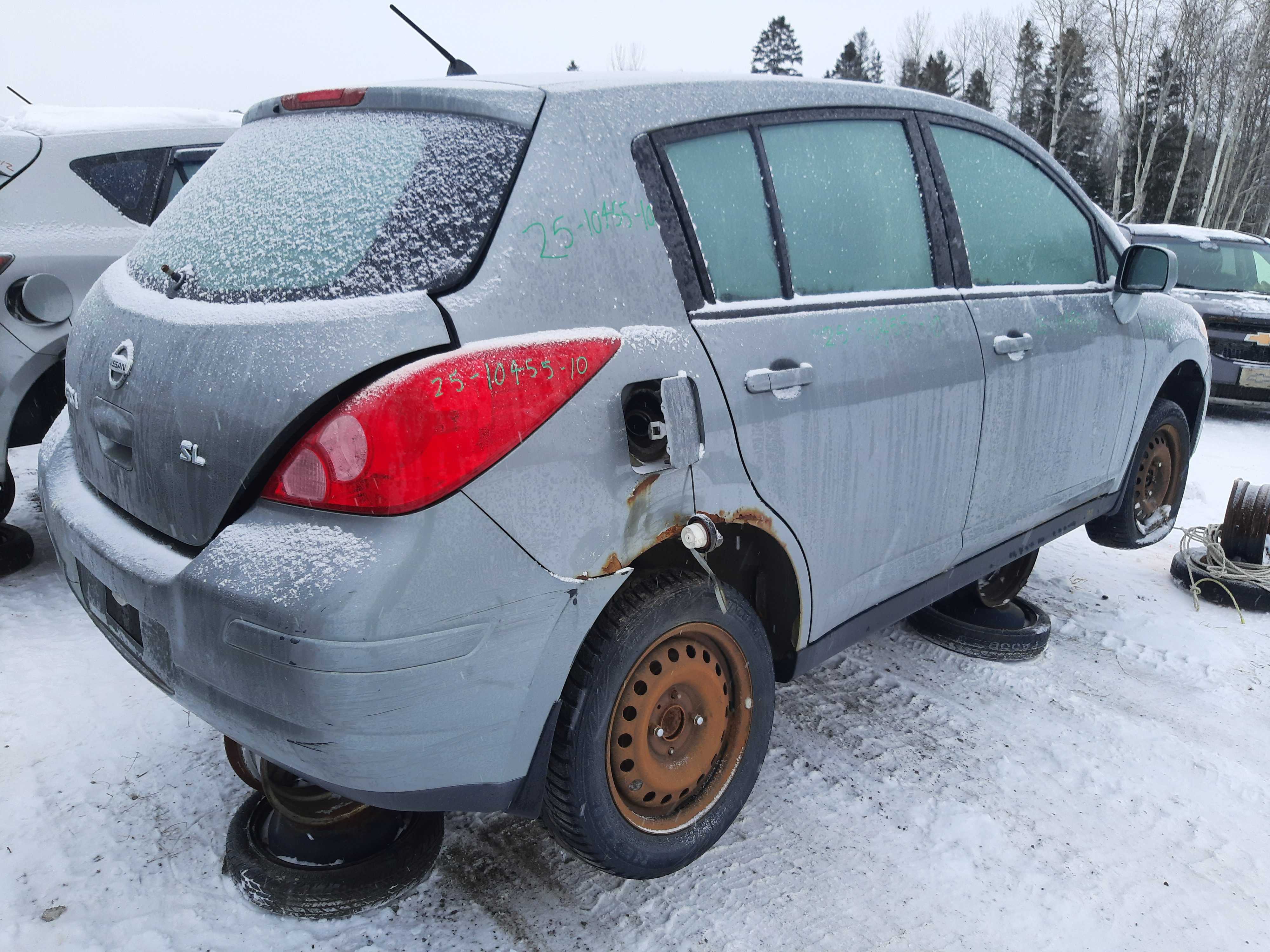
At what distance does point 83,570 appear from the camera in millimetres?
1922

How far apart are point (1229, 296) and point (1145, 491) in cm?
564

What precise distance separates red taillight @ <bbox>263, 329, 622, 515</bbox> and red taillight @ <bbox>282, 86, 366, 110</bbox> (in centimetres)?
78

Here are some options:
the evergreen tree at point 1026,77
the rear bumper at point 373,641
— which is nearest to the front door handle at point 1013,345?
the rear bumper at point 373,641

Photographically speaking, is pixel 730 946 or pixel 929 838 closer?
pixel 730 946

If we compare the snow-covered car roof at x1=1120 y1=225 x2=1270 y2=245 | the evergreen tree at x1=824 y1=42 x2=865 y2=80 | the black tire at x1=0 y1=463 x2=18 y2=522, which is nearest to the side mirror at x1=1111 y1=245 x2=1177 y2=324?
the black tire at x1=0 y1=463 x2=18 y2=522

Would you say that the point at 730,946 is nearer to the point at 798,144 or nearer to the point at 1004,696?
the point at 1004,696

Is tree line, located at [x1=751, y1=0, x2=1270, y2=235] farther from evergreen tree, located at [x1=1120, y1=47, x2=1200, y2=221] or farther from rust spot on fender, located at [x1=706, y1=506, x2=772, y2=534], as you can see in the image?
rust spot on fender, located at [x1=706, y1=506, x2=772, y2=534]

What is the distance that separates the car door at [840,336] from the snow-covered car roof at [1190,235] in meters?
7.75

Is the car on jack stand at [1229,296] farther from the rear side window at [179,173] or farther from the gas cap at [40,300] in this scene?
the gas cap at [40,300]

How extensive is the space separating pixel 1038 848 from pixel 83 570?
7.88 ft

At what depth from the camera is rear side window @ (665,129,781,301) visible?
1900 mm

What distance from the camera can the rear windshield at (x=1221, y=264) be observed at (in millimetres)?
8648

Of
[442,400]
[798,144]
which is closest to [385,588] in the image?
[442,400]

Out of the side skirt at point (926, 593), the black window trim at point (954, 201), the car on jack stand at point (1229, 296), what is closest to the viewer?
the side skirt at point (926, 593)
